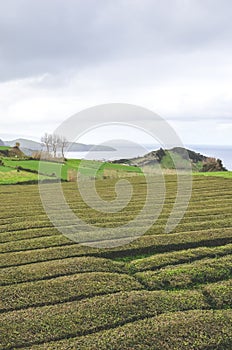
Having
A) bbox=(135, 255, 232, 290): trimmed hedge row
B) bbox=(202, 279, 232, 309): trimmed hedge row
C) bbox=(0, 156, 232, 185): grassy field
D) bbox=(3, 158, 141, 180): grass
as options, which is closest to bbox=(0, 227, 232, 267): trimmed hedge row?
bbox=(135, 255, 232, 290): trimmed hedge row

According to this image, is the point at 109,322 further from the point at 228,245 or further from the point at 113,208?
the point at 113,208

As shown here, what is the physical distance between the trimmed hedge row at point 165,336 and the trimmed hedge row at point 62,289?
1354 mm

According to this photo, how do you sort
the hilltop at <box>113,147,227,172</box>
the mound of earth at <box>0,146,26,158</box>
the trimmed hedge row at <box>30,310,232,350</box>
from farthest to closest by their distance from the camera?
the mound of earth at <box>0,146,26,158</box> → the hilltop at <box>113,147,227,172</box> → the trimmed hedge row at <box>30,310,232,350</box>

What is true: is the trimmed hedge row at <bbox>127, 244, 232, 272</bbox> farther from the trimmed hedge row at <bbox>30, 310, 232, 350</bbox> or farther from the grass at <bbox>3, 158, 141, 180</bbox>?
the grass at <bbox>3, 158, 141, 180</bbox>

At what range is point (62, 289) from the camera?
22.6 ft

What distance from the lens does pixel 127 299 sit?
6.35 metres

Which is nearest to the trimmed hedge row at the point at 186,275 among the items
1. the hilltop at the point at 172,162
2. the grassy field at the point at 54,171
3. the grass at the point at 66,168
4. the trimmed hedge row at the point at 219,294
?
the trimmed hedge row at the point at 219,294

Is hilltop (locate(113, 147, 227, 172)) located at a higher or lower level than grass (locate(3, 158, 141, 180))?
higher

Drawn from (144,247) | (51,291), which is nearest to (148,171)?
(144,247)

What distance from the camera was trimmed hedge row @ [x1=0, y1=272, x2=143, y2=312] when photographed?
6.44 meters

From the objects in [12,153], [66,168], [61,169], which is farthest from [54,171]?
[12,153]

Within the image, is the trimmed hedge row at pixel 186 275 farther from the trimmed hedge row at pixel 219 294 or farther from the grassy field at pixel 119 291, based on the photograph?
the trimmed hedge row at pixel 219 294

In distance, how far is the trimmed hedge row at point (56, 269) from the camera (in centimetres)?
752

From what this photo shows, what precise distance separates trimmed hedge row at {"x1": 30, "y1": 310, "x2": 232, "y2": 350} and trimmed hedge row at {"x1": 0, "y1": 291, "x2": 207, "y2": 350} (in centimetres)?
22
